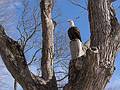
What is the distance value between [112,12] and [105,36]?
503 mm

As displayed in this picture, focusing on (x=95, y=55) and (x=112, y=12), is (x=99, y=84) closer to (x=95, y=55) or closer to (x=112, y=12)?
(x=95, y=55)

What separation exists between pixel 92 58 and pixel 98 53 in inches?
5.3

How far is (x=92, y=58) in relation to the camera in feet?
18.2

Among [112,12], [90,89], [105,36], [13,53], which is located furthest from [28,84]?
[112,12]

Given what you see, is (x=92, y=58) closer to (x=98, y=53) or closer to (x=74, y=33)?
(x=98, y=53)

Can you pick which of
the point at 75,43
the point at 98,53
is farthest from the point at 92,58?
the point at 75,43

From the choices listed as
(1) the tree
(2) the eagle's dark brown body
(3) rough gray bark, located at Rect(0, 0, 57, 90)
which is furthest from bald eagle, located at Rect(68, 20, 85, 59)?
(3) rough gray bark, located at Rect(0, 0, 57, 90)

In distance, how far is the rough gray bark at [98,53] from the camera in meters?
5.61

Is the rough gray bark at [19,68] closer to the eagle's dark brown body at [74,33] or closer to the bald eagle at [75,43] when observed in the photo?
the bald eagle at [75,43]

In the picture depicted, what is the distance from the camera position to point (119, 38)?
600cm

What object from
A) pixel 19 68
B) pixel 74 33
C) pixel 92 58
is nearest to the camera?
pixel 92 58

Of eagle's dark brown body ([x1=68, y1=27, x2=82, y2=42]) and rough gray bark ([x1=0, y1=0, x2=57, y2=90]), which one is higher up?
eagle's dark brown body ([x1=68, y1=27, x2=82, y2=42])

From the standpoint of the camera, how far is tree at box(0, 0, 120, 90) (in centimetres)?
564

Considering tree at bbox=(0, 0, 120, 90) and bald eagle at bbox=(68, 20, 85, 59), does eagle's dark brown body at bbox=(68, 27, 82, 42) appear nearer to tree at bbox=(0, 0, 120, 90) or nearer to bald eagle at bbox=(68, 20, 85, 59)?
bald eagle at bbox=(68, 20, 85, 59)
